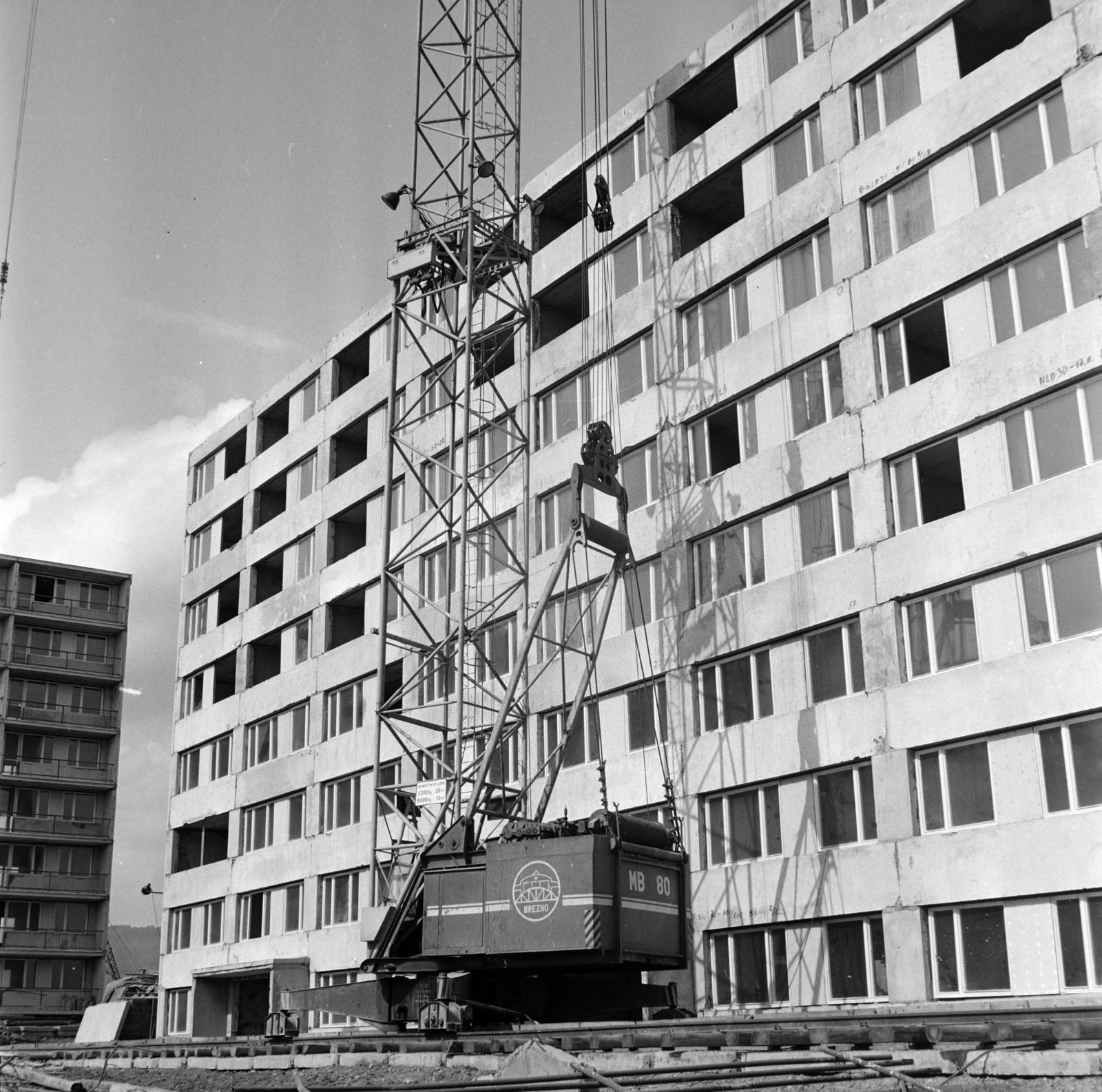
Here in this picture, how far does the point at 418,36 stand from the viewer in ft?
135

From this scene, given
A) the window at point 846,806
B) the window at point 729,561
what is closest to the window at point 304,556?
the window at point 729,561

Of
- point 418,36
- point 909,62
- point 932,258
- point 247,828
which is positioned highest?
point 418,36

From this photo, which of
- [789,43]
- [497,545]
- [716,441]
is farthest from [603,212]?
[497,545]

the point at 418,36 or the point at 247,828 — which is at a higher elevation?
the point at 418,36

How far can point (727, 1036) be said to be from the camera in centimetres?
1497

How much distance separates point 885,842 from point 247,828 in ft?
104

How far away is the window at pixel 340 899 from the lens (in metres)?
45.3

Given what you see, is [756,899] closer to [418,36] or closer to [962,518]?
[962,518]

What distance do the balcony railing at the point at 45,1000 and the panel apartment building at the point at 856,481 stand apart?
3635 cm

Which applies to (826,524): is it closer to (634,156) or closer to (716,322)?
(716,322)

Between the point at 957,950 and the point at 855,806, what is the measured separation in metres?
3.86

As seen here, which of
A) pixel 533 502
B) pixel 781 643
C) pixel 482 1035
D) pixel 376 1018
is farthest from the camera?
pixel 533 502

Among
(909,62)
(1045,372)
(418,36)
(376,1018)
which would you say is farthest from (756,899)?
(418,36)

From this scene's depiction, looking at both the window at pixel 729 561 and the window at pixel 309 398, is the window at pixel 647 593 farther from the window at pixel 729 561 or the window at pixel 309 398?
the window at pixel 309 398
